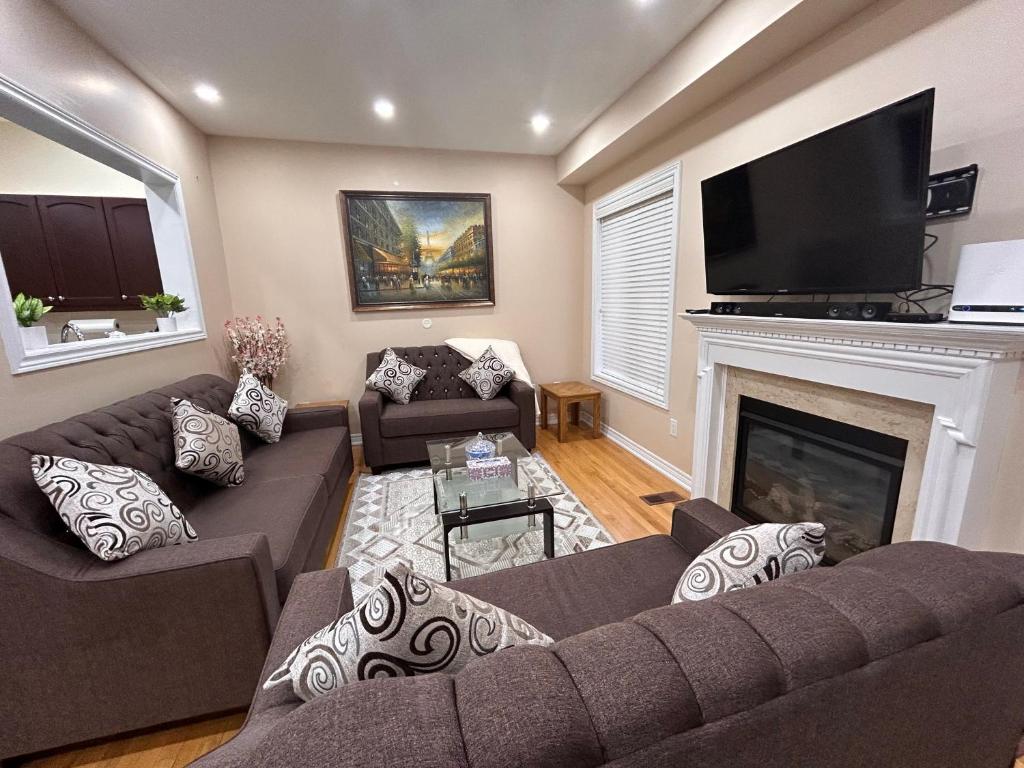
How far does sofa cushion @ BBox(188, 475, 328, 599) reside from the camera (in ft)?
4.99

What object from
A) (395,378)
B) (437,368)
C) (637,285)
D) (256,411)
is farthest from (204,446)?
(637,285)

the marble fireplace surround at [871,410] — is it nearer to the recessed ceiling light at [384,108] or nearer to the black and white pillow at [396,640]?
the black and white pillow at [396,640]

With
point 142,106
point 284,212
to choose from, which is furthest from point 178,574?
point 284,212

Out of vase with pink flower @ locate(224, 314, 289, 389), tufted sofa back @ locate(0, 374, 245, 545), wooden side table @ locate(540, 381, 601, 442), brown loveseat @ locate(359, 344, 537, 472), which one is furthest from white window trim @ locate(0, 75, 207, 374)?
wooden side table @ locate(540, 381, 601, 442)

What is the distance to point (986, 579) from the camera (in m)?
0.68

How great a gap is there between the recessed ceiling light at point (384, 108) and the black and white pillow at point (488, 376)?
77.4 inches

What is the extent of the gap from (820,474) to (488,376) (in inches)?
94.2

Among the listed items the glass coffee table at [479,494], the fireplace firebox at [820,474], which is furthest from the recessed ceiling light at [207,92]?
the fireplace firebox at [820,474]

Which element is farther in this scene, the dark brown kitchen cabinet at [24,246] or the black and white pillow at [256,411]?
the dark brown kitchen cabinet at [24,246]

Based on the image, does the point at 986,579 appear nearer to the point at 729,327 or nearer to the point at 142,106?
the point at 729,327

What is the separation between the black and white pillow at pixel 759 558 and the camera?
0.88 meters

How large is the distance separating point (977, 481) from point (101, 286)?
510 cm

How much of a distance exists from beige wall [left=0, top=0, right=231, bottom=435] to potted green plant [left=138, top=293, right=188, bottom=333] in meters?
0.17

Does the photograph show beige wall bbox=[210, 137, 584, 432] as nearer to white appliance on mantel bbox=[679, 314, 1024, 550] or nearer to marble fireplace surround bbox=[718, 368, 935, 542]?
marble fireplace surround bbox=[718, 368, 935, 542]
